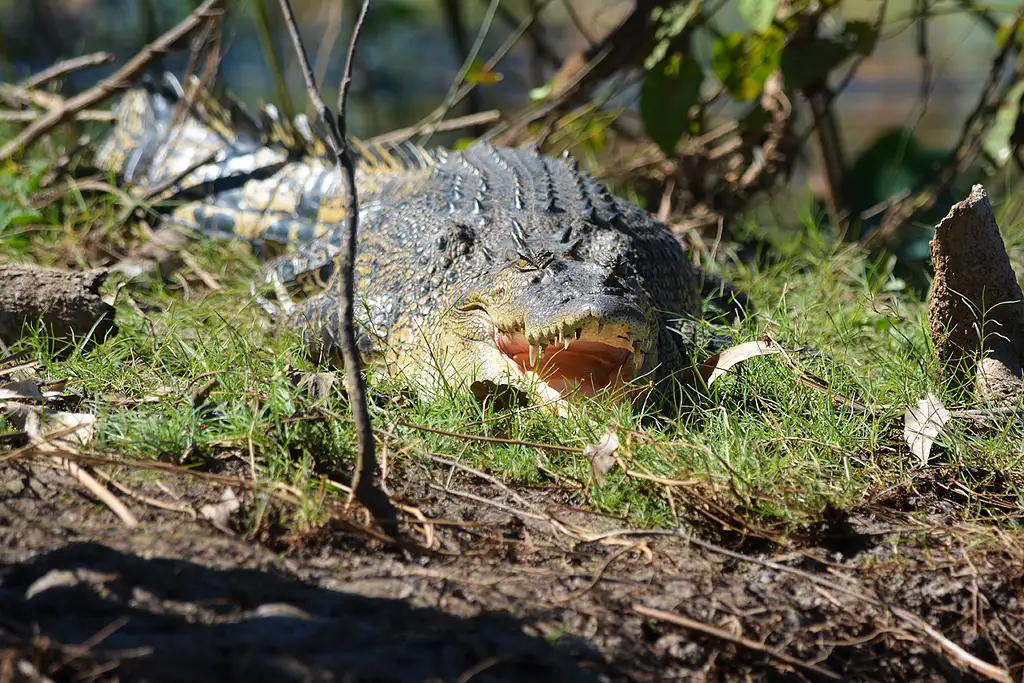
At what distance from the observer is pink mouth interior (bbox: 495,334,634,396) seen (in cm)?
310

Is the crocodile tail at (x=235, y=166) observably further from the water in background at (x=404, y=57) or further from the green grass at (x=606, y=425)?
the water in background at (x=404, y=57)

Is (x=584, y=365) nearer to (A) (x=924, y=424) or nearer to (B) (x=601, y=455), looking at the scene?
(B) (x=601, y=455)

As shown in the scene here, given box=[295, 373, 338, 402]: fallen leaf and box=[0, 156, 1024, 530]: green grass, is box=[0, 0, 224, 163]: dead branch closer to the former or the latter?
box=[0, 156, 1024, 530]: green grass

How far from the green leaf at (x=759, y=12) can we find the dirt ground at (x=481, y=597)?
3.05 metres

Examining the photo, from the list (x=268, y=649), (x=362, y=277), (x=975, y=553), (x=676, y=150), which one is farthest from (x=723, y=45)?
(x=268, y=649)

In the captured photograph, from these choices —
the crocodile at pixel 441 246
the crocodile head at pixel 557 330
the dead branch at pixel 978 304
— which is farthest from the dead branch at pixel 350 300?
the dead branch at pixel 978 304

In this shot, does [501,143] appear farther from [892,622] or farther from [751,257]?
[892,622]

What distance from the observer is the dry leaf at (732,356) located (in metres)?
3.24

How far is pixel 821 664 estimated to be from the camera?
2135 millimetres

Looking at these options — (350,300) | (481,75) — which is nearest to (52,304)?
(350,300)

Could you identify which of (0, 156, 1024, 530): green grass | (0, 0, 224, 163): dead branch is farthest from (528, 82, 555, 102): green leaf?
(0, 156, 1024, 530): green grass

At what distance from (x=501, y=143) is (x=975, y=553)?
4033 mm

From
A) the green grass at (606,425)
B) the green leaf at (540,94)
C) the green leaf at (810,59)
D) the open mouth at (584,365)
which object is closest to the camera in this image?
the green grass at (606,425)

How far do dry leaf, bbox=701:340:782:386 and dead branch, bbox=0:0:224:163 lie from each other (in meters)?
3.31
